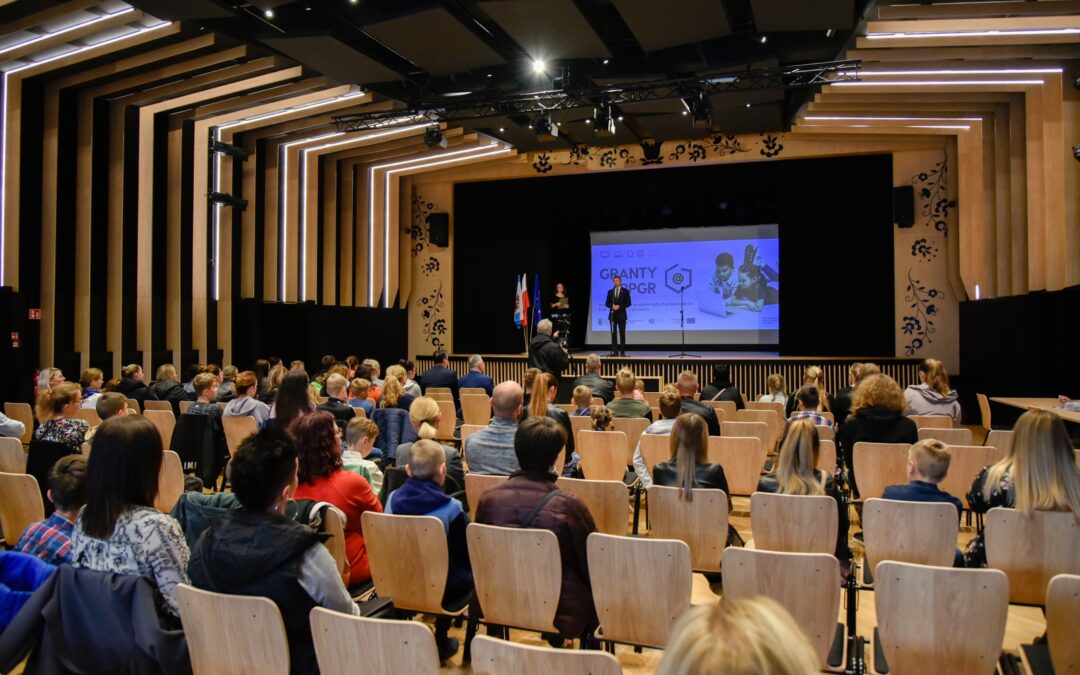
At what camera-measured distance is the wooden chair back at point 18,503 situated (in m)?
3.65

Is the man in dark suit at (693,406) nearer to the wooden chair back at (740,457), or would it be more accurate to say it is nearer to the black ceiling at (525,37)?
the wooden chair back at (740,457)

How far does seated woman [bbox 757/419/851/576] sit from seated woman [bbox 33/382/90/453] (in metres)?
3.84

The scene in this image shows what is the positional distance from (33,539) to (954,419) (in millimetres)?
6437

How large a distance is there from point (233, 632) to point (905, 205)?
1285 cm

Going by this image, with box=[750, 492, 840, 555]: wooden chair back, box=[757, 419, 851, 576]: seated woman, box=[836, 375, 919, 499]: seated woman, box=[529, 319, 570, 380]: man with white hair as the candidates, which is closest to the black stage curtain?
box=[529, 319, 570, 380]: man with white hair

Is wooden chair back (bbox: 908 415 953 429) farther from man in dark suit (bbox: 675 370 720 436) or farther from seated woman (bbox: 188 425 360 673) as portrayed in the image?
seated woman (bbox: 188 425 360 673)

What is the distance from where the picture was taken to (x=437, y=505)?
10.4ft

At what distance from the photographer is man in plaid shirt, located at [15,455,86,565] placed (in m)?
2.45

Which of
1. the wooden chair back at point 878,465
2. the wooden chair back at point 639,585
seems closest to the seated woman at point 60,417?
the wooden chair back at point 639,585

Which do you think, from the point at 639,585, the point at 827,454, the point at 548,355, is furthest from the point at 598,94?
the point at 639,585

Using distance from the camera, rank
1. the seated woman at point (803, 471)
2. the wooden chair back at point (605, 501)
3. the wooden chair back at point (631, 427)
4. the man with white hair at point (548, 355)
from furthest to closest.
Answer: the man with white hair at point (548, 355)
the wooden chair back at point (631, 427)
the wooden chair back at point (605, 501)
the seated woman at point (803, 471)

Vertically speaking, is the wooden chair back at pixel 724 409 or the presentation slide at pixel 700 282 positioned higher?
the presentation slide at pixel 700 282

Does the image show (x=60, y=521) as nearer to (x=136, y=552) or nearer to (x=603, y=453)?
(x=136, y=552)

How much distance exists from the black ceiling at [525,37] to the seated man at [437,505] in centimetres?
589
